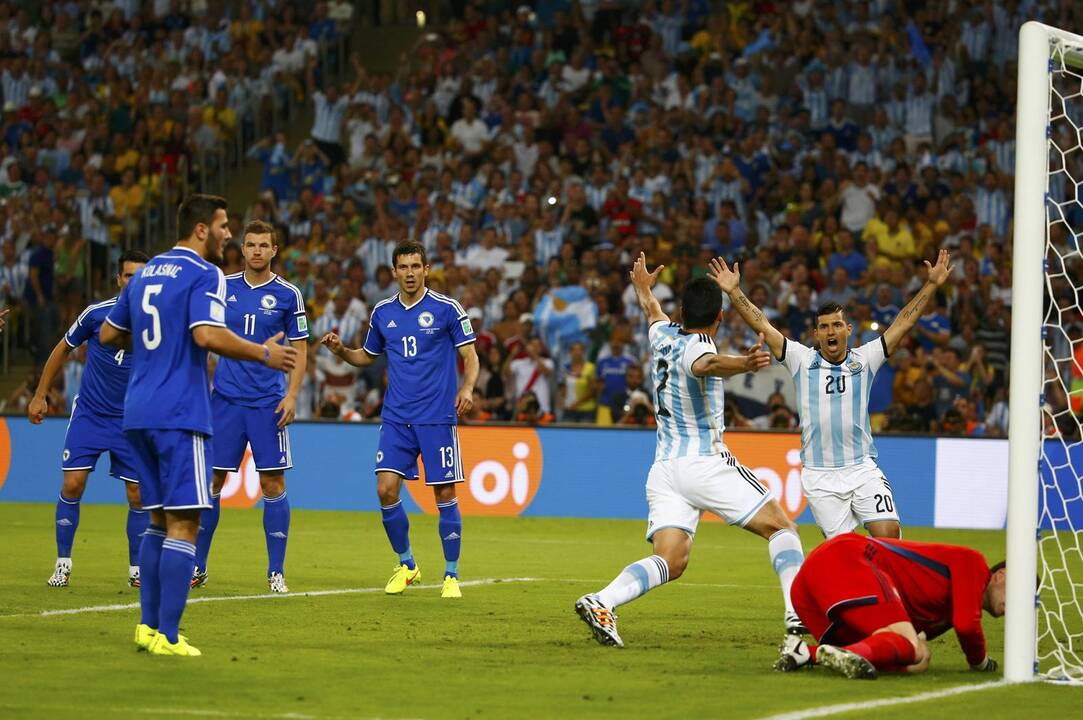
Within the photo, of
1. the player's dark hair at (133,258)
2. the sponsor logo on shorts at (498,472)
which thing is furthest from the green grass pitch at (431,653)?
the sponsor logo on shorts at (498,472)

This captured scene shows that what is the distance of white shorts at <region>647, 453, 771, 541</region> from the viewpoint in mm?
8781

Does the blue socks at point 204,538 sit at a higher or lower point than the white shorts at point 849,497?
lower

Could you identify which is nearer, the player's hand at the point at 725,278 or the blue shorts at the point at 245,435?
the player's hand at the point at 725,278

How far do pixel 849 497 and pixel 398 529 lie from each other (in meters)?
3.31

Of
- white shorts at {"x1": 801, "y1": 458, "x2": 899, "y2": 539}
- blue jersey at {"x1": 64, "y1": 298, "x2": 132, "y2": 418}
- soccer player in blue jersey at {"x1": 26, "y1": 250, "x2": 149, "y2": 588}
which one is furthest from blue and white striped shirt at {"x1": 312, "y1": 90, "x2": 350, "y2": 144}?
white shorts at {"x1": 801, "y1": 458, "x2": 899, "y2": 539}

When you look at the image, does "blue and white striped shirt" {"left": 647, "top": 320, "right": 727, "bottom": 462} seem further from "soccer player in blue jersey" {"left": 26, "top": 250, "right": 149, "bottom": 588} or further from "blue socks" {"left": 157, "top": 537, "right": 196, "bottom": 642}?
"soccer player in blue jersey" {"left": 26, "top": 250, "right": 149, "bottom": 588}

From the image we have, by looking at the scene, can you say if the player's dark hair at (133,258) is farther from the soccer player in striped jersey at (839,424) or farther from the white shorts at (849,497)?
the white shorts at (849,497)

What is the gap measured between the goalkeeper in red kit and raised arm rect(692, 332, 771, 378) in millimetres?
979

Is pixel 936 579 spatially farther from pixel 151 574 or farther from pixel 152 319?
pixel 152 319

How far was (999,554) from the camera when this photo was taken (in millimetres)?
15359

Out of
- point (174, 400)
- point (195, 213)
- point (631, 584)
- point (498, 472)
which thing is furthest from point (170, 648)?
point (498, 472)

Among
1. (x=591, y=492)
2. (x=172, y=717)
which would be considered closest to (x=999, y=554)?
(x=591, y=492)

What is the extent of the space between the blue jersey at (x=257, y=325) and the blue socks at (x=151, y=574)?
11.6 ft

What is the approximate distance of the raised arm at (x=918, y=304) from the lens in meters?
Result: 9.83
